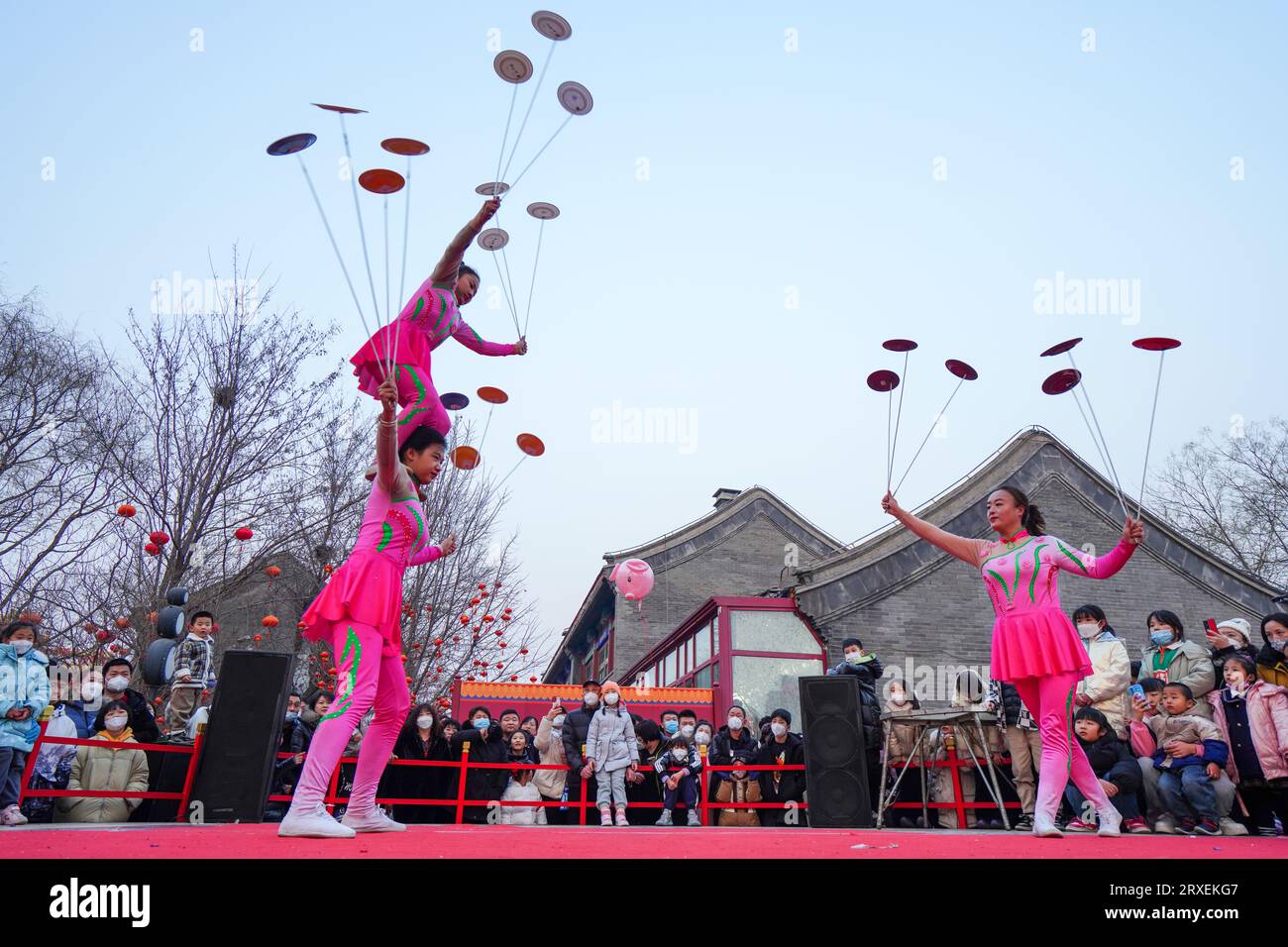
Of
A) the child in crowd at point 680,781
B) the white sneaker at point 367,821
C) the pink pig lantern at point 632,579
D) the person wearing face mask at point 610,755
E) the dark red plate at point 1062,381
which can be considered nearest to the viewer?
the white sneaker at point 367,821

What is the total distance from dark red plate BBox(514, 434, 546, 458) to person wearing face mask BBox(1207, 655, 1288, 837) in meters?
5.61

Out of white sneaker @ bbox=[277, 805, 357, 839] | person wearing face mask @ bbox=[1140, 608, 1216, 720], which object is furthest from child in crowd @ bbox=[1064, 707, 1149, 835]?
white sneaker @ bbox=[277, 805, 357, 839]

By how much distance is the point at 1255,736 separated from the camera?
6453 mm

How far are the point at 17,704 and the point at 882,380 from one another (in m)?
7.01

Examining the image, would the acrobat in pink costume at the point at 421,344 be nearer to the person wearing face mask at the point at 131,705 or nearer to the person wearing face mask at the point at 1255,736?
the person wearing face mask at the point at 131,705

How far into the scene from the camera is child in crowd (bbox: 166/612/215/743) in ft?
28.2

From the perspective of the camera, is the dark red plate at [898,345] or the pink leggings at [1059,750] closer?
the pink leggings at [1059,750]

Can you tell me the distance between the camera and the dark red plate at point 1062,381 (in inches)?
245

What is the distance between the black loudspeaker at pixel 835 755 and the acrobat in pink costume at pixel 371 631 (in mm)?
4769

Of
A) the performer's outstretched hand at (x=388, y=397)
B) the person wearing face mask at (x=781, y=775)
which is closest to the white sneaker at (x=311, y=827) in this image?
the performer's outstretched hand at (x=388, y=397)

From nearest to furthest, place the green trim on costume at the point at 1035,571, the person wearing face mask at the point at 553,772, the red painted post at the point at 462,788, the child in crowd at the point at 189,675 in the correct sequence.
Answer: the green trim on costume at the point at 1035,571, the child in crowd at the point at 189,675, the red painted post at the point at 462,788, the person wearing face mask at the point at 553,772
